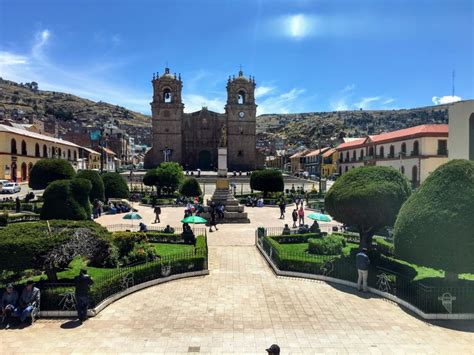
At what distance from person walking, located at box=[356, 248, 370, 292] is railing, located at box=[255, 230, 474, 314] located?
20cm

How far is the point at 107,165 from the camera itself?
70.8m

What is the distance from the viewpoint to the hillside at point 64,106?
132625 mm

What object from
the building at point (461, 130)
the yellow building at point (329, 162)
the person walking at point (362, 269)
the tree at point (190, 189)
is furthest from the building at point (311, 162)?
the person walking at point (362, 269)

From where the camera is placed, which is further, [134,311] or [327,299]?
[327,299]

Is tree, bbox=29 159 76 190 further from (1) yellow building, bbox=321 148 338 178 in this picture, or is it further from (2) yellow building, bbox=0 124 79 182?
(1) yellow building, bbox=321 148 338 178

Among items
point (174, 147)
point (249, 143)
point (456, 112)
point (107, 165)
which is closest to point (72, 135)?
point (107, 165)

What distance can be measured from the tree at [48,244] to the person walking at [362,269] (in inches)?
266

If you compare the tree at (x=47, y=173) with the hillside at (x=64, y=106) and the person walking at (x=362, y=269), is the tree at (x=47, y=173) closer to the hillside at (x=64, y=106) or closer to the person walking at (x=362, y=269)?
the person walking at (x=362, y=269)

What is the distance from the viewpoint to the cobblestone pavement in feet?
24.1

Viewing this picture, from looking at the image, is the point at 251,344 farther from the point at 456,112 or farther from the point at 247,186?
the point at 247,186

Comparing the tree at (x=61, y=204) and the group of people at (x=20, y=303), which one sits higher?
the tree at (x=61, y=204)

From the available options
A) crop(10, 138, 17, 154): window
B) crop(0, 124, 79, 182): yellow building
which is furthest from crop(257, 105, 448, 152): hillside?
crop(10, 138, 17, 154): window

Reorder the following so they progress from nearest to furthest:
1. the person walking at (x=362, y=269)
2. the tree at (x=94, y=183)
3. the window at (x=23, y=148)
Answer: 1. the person walking at (x=362, y=269)
2. the tree at (x=94, y=183)
3. the window at (x=23, y=148)

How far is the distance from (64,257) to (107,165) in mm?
64390
